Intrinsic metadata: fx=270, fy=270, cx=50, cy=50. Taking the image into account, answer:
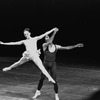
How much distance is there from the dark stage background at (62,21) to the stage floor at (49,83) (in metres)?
3.01

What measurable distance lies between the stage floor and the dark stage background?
3011 mm

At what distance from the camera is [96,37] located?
1464 cm

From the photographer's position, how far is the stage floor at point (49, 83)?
6.93 metres

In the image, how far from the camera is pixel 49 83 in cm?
862

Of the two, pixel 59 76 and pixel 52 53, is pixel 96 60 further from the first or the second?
pixel 52 53

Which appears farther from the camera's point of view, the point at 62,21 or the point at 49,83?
the point at 62,21

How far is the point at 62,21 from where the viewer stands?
48.0 ft

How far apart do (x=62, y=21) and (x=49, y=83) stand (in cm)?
657

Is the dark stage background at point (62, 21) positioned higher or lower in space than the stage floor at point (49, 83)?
higher

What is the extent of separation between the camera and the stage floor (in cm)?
693

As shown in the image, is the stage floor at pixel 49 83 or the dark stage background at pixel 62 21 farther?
the dark stage background at pixel 62 21

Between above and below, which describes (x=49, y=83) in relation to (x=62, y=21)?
below

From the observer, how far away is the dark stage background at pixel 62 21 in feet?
46.4

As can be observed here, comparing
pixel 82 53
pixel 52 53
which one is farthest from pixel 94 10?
pixel 52 53
